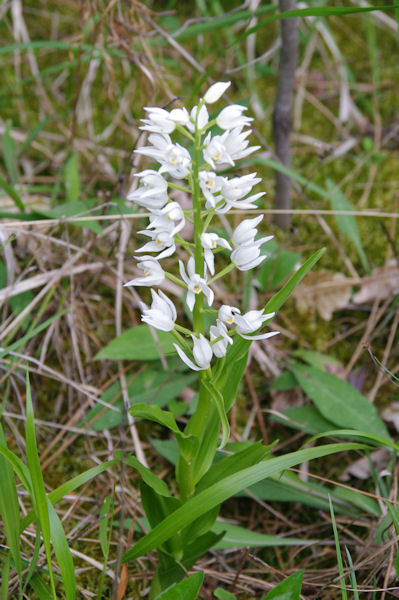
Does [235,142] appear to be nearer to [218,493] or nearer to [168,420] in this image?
[168,420]

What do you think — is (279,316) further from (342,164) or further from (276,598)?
(276,598)

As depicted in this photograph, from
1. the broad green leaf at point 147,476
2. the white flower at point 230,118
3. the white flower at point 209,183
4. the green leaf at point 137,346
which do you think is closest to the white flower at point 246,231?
the white flower at point 209,183

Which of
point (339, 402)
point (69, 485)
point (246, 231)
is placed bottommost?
point (339, 402)

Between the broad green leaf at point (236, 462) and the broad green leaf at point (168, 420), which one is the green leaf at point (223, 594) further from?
the broad green leaf at point (168, 420)

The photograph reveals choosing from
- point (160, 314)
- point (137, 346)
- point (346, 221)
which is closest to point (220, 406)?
point (160, 314)

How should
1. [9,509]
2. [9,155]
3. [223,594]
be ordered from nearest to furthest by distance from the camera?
[9,509] → [223,594] → [9,155]

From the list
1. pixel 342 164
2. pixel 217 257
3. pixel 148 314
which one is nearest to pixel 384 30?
pixel 342 164
